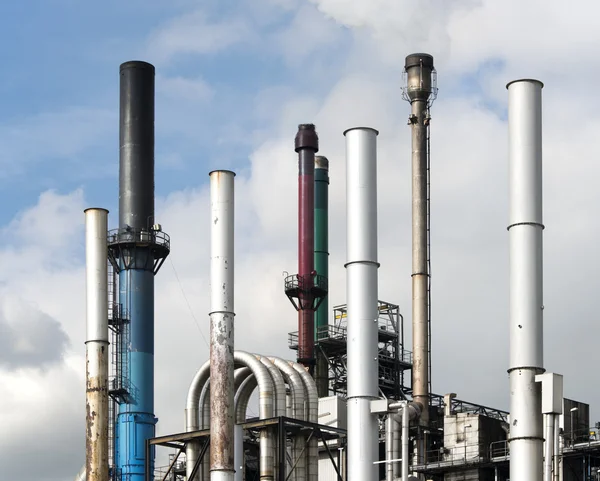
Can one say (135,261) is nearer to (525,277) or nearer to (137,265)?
(137,265)

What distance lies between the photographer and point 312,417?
173 feet

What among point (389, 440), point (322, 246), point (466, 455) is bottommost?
point (466, 455)

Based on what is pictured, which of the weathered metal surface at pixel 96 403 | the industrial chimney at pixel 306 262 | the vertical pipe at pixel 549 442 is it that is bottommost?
the vertical pipe at pixel 549 442

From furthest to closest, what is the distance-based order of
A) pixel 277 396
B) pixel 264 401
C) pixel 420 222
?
pixel 420 222 → pixel 277 396 → pixel 264 401

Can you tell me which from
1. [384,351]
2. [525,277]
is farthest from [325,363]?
[525,277]

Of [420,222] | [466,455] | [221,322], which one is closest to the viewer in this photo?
[221,322]

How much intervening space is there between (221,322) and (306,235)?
67.5ft

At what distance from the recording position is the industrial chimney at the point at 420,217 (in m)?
63.0

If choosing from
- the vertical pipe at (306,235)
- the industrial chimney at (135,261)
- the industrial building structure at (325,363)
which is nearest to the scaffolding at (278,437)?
the industrial building structure at (325,363)

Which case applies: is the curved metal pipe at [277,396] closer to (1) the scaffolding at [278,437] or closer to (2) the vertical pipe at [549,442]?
(1) the scaffolding at [278,437]

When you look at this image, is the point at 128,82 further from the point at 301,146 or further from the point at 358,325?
the point at 358,325

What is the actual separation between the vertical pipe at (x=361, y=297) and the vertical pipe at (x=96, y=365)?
1537cm

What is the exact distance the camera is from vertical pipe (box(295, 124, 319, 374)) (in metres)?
66.6

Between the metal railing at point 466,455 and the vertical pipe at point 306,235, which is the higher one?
the vertical pipe at point 306,235
